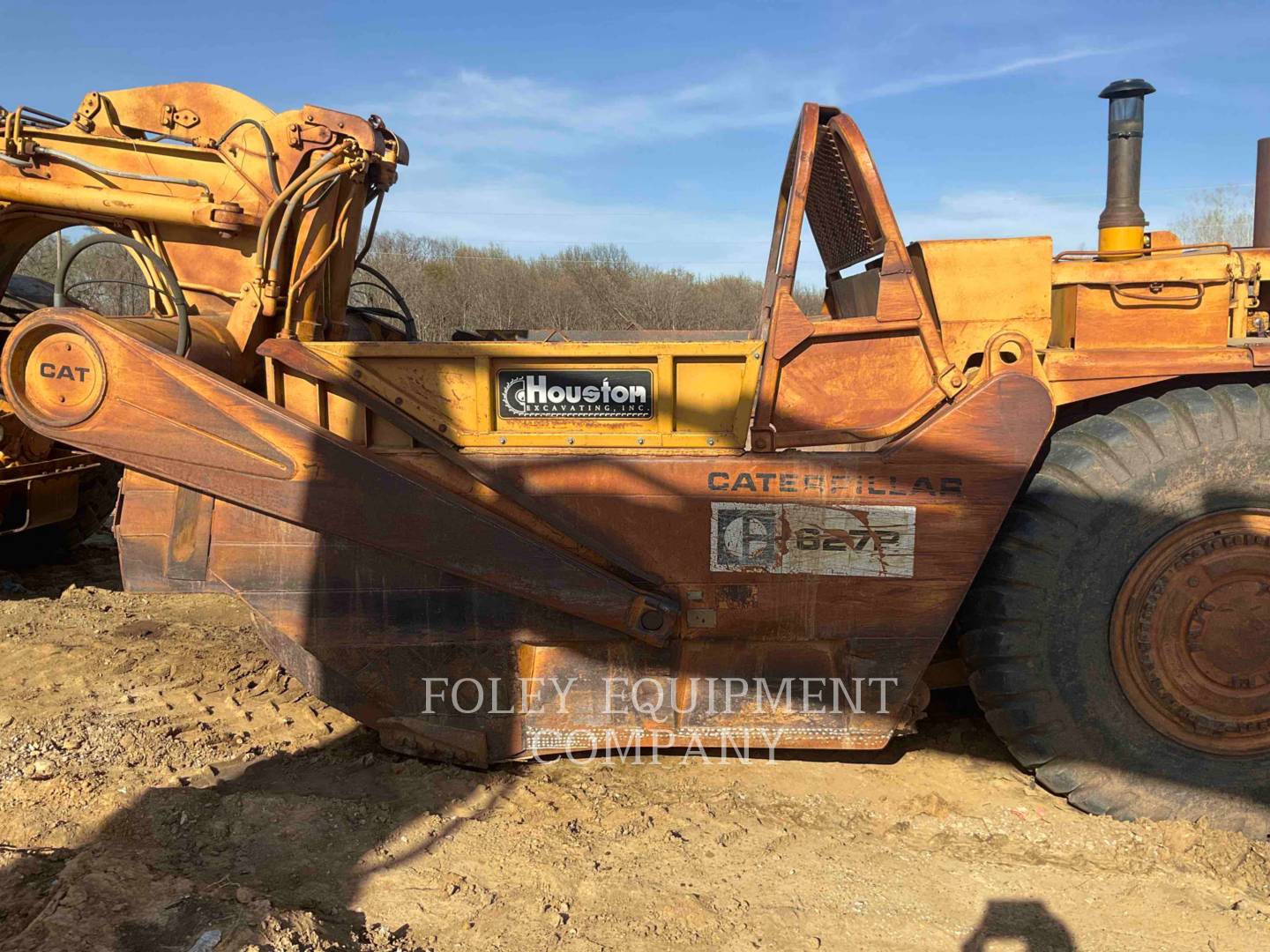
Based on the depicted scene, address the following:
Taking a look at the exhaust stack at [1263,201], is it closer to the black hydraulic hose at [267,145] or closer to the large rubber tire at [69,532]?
the black hydraulic hose at [267,145]

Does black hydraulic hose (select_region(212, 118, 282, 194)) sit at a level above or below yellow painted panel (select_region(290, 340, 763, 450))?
above

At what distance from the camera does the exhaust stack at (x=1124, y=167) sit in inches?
150

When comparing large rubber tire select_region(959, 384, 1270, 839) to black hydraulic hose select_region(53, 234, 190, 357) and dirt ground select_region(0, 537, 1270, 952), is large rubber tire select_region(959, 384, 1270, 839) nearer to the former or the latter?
dirt ground select_region(0, 537, 1270, 952)

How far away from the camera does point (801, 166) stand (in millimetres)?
3322

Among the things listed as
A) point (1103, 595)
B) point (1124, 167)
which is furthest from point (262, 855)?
point (1124, 167)

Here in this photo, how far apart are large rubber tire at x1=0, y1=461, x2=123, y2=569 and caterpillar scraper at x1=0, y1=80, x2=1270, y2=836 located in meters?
3.65

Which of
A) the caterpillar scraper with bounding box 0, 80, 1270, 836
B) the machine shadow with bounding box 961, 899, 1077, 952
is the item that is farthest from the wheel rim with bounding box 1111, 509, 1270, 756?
the machine shadow with bounding box 961, 899, 1077, 952

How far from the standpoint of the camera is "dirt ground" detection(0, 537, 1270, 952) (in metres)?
2.74

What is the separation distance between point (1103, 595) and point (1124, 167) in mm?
1914

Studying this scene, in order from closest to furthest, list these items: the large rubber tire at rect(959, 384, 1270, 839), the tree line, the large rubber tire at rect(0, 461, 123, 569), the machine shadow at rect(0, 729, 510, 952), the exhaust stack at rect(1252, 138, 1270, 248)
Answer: the machine shadow at rect(0, 729, 510, 952) < the large rubber tire at rect(959, 384, 1270, 839) < the exhaust stack at rect(1252, 138, 1270, 248) < the large rubber tire at rect(0, 461, 123, 569) < the tree line

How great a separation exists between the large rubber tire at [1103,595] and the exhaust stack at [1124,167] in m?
0.86

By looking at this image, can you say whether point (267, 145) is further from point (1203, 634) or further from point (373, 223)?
point (1203, 634)

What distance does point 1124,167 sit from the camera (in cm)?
392

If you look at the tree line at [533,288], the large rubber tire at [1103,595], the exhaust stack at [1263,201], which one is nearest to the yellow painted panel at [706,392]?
the large rubber tire at [1103,595]
